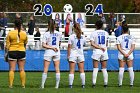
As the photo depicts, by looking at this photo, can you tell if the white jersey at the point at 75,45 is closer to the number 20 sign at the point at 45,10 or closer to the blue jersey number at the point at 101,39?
the blue jersey number at the point at 101,39

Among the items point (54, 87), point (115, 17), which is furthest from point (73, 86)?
point (115, 17)

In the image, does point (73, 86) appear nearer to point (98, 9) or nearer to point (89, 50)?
A: point (89, 50)

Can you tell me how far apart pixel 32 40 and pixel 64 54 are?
2492mm

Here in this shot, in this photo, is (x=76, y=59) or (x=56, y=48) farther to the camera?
(x=76, y=59)

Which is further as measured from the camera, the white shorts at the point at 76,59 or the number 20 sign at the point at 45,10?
the number 20 sign at the point at 45,10

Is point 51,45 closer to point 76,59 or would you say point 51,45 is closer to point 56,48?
point 56,48

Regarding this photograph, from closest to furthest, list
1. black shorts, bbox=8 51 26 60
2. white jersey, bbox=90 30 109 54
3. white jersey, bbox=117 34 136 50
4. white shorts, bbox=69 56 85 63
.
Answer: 1. black shorts, bbox=8 51 26 60
2. white shorts, bbox=69 56 85 63
3. white jersey, bbox=90 30 109 54
4. white jersey, bbox=117 34 136 50

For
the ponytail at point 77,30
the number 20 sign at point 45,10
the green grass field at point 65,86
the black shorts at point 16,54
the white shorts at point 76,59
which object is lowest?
the green grass field at point 65,86

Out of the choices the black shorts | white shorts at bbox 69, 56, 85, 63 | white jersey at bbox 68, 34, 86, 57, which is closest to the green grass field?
white shorts at bbox 69, 56, 85, 63

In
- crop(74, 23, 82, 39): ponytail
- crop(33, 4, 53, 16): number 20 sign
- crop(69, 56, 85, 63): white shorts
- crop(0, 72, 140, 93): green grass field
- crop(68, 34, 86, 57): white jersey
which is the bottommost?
crop(0, 72, 140, 93): green grass field

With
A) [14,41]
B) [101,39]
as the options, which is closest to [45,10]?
[101,39]

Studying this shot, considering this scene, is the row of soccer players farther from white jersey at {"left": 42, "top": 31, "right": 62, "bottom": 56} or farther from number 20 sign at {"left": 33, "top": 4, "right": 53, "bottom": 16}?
number 20 sign at {"left": 33, "top": 4, "right": 53, "bottom": 16}

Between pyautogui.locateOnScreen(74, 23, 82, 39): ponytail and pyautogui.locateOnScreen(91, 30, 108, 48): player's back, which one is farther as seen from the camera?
pyautogui.locateOnScreen(91, 30, 108, 48): player's back

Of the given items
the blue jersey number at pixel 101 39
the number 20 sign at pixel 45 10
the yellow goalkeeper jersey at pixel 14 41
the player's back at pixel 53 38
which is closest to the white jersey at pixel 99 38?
the blue jersey number at pixel 101 39
